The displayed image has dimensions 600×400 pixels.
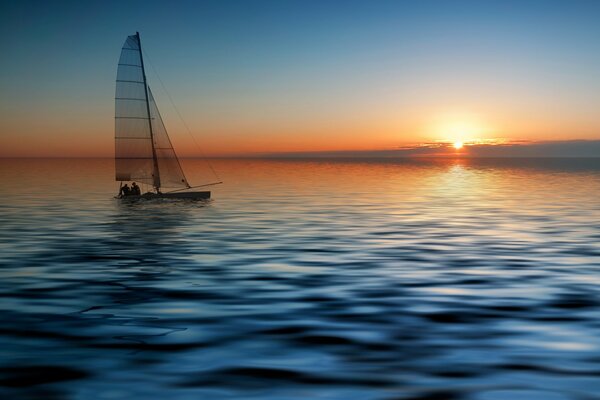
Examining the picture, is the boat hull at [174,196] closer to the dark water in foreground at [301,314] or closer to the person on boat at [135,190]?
the person on boat at [135,190]

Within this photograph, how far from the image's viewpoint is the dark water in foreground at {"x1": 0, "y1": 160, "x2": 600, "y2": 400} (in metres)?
11.2

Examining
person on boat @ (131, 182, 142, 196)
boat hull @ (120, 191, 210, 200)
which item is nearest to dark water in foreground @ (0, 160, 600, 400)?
boat hull @ (120, 191, 210, 200)

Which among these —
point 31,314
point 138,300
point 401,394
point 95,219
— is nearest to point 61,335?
point 31,314

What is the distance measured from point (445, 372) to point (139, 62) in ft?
170

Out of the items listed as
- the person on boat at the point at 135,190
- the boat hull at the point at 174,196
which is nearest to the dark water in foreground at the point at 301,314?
the boat hull at the point at 174,196

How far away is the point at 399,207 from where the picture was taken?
176ft

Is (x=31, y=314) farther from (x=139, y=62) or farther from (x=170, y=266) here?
(x=139, y=62)

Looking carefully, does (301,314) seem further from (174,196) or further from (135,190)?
(135,190)

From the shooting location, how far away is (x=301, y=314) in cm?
1602

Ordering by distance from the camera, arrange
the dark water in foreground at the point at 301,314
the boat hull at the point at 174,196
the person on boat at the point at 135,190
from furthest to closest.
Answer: the person on boat at the point at 135,190 → the boat hull at the point at 174,196 → the dark water in foreground at the point at 301,314

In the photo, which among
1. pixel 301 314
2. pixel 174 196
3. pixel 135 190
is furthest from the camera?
pixel 135 190

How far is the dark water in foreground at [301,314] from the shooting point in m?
11.2

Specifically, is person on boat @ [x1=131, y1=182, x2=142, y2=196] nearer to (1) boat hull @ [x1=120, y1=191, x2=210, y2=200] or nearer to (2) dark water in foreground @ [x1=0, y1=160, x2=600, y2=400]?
(1) boat hull @ [x1=120, y1=191, x2=210, y2=200]

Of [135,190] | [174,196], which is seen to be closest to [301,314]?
[174,196]
